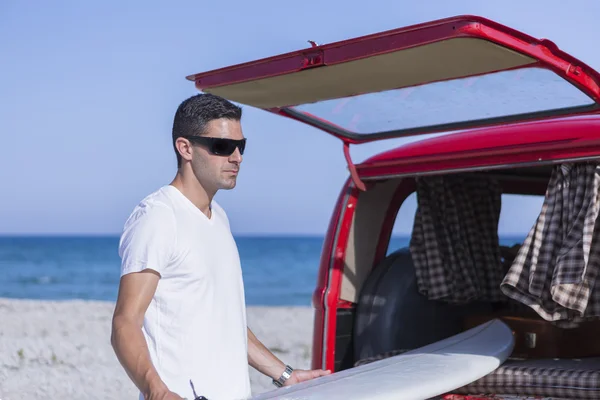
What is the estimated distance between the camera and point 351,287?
483 cm

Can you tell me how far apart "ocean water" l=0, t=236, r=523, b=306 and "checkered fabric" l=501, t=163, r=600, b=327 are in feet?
98.6

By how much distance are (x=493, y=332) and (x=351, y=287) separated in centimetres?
84

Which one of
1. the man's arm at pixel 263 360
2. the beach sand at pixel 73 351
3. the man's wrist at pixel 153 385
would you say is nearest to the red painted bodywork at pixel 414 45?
the man's arm at pixel 263 360

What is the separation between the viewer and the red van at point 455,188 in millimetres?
3291

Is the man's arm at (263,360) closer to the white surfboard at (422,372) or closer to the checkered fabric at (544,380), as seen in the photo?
the white surfboard at (422,372)

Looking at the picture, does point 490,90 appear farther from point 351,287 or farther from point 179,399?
point 179,399

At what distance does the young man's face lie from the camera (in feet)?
9.74

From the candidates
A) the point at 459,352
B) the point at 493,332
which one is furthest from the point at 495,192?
the point at 459,352

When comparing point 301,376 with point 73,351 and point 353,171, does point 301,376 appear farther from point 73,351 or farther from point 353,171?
point 73,351

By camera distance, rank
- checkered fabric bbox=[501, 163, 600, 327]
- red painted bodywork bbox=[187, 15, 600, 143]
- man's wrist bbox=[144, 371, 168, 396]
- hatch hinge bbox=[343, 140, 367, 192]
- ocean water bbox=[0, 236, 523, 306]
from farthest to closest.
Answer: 1. ocean water bbox=[0, 236, 523, 306]
2. hatch hinge bbox=[343, 140, 367, 192]
3. checkered fabric bbox=[501, 163, 600, 327]
4. red painted bodywork bbox=[187, 15, 600, 143]
5. man's wrist bbox=[144, 371, 168, 396]

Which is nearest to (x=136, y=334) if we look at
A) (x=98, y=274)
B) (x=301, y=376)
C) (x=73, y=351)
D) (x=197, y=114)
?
(x=197, y=114)

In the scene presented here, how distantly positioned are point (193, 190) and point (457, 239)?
97.1 inches

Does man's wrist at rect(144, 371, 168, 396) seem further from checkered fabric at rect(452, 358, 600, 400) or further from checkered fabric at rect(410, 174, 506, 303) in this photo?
checkered fabric at rect(410, 174, 506, 303)

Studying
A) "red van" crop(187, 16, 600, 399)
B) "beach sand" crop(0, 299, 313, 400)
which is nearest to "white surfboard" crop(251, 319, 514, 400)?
"red van" crop(187, 16, 600, 399)
